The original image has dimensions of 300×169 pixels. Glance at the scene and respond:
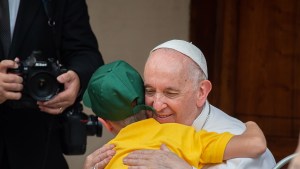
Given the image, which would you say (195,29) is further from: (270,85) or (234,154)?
(234,154)

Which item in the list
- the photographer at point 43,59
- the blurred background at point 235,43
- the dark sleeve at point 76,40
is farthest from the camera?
the blurred background at point 235,43

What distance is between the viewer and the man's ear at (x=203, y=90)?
3.60 metres

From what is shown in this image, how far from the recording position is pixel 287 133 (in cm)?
611

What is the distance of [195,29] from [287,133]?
0.85 m

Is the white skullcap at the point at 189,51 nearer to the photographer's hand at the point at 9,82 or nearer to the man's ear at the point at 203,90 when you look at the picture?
the man's ear at the point at 203,90

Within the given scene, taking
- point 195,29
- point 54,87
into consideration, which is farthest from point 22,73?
point 195,29

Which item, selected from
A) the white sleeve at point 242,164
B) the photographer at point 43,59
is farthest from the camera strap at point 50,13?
the white sleeve at point 242,164

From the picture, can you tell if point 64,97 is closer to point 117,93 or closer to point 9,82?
point 9,82

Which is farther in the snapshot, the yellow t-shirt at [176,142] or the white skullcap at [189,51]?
the white skullcap at [189,51]

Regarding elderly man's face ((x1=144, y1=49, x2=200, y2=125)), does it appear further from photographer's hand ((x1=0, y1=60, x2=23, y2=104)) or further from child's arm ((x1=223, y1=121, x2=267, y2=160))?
photographer's hand ((x1=0, y1=60, x2=23, y2=104))

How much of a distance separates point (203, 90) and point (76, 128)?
990mm

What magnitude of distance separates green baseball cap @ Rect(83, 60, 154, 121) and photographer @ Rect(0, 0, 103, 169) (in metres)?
0.60

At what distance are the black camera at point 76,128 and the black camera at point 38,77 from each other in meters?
0.24

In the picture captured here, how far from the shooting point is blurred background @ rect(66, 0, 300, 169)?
607cm
